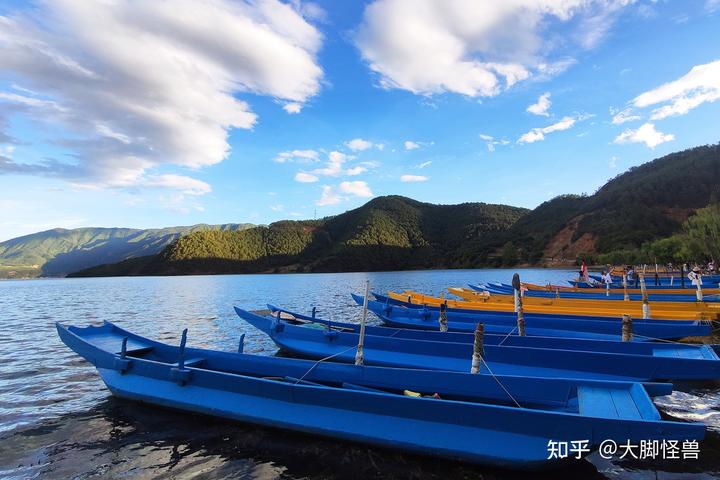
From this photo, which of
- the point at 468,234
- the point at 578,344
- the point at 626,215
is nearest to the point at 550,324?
the point at 578,344

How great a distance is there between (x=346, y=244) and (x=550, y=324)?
142 meters

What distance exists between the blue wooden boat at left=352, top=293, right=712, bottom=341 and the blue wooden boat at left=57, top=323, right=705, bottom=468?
268 inches

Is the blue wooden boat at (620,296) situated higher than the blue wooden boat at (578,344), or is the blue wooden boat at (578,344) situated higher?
the blue wooden boat at (620,296)

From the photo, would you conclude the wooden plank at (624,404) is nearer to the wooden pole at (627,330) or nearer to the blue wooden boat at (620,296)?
the wooden pole at (627,330)

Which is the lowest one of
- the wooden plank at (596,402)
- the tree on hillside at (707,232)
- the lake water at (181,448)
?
the lake water at (181,448)

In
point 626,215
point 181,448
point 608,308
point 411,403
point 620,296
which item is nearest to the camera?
point 411,403

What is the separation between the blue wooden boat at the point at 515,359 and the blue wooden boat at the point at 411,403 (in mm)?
1096

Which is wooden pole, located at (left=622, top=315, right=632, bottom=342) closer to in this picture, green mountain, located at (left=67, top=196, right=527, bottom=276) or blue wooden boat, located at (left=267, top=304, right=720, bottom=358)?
blue wooden boat, located at (left=267, top=304, right=720, bottom=358)

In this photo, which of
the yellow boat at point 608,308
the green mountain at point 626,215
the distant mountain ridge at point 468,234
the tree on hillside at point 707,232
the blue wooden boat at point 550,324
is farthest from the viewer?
the distant mountain ridge at point 468,234

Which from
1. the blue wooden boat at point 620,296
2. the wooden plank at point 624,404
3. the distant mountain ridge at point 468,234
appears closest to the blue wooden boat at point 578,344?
the wooden plank at point 624,404

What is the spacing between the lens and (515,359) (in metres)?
10.6

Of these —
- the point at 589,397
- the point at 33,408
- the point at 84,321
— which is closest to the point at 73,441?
the point at 33,408

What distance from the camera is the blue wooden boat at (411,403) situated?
5816 mm

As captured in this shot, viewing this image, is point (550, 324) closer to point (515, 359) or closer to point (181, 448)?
point (515, 359)
